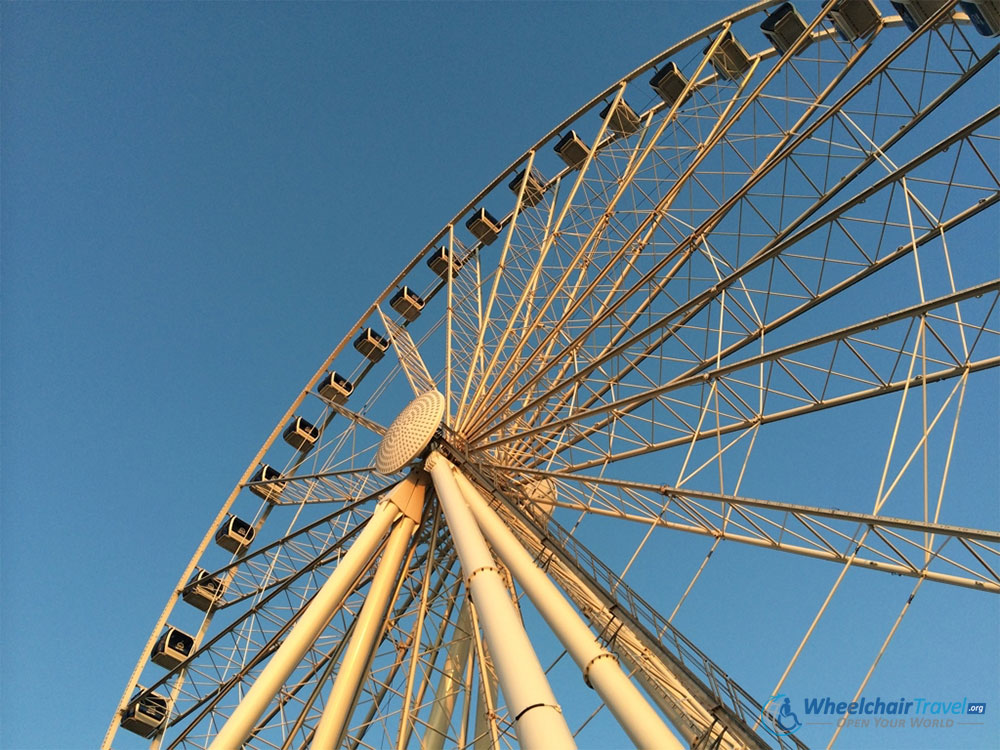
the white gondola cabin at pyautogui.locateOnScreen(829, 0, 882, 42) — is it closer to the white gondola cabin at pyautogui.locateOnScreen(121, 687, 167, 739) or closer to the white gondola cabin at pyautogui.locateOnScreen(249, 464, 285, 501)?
the white gondola cabin at pyautogui.locateOnScreen(249, 464, 285, 501)

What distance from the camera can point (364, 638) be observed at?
14.9 m

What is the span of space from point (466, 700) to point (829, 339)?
925 centimetres

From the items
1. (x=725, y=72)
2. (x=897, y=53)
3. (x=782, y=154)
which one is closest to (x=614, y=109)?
(x=725, y=72)

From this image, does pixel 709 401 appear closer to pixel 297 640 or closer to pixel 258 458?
pixel 297 640

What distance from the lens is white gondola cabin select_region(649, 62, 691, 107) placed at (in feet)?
66.4

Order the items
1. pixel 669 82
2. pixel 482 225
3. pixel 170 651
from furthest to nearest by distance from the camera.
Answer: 1. pixel 482 225
2. pixel 170 651
3. pixel 669 82

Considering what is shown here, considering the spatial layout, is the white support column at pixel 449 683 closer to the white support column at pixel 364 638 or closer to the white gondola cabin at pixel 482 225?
the white support column at pixel 364 638

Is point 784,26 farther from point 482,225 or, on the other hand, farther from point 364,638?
point 364,638

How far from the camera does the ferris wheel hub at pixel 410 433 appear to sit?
54.9 ft

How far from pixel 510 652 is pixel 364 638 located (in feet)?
19.5

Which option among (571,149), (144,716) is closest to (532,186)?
(571,149)

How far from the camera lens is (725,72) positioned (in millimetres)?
19219

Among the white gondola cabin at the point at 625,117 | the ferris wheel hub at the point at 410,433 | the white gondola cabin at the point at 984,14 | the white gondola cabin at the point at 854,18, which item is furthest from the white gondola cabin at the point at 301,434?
the white gondola cabin at the point at 984,14

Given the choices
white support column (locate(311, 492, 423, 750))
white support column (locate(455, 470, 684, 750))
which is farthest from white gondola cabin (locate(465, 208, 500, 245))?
white support column (locate(455, 470, 684, 750))
